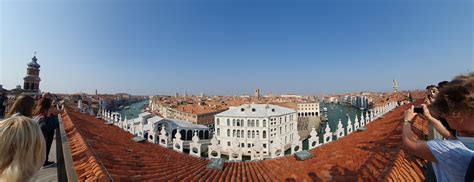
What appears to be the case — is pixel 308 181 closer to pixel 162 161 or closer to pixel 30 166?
pixel 162 161

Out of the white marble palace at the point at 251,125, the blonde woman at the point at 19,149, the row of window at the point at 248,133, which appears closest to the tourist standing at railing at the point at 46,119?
the blonde woman at the point at 19,149

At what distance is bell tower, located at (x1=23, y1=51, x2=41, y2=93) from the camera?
93.3ft

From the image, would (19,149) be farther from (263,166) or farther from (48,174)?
(263,166)

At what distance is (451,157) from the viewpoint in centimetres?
160

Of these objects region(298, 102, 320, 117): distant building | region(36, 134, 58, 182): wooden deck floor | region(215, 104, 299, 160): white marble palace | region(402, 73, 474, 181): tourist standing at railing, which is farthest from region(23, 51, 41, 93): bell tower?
region(298, 102, 320, 117): distant building

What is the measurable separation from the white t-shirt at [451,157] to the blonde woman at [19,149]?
2946mm

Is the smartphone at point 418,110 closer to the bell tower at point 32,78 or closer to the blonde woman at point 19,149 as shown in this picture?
the blonde woman at point 19,149

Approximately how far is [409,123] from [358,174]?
6.23ft

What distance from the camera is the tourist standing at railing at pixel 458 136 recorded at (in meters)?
1.56

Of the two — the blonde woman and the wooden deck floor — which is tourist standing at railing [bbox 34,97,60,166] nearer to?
→ the wooden deck floor

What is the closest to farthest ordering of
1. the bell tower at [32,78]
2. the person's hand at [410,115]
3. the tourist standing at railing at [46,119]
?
the person's hand at [410,115] → the tourist standing at railing at [46,119] → the bell tower at [32,78]

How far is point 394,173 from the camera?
2729 mm

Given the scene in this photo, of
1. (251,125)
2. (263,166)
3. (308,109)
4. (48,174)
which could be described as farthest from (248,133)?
(308,109)

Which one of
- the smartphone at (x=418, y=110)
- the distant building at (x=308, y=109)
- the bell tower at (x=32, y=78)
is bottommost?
the distant building at (x=308, y=109)
